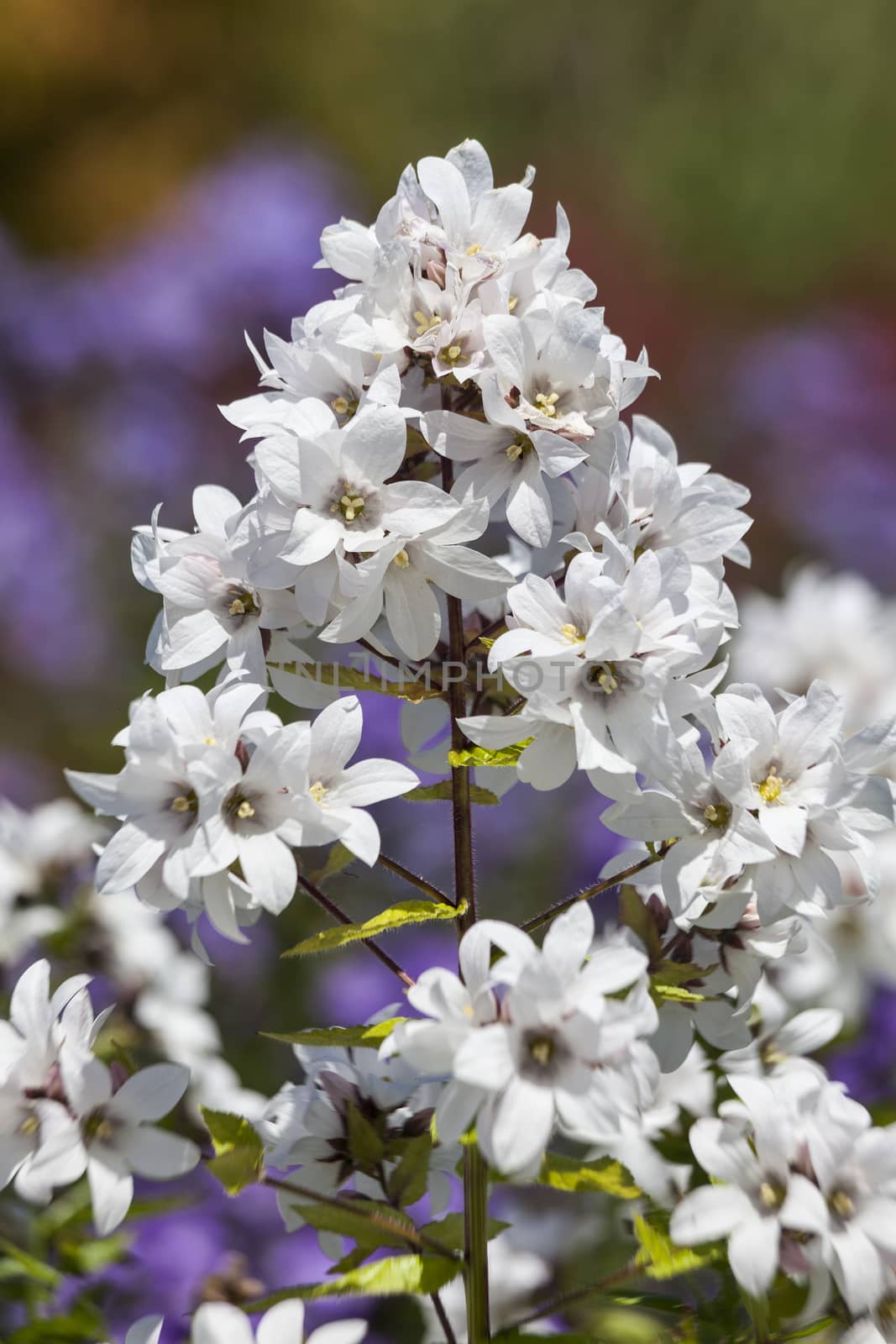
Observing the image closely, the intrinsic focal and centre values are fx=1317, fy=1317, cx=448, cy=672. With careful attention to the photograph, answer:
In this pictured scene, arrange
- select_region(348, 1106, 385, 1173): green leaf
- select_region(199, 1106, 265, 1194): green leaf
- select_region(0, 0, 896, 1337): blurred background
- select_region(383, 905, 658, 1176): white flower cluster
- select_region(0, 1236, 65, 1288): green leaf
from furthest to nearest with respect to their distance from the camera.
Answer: select_region(0, 0, 896, 1337): blurred background → select_region(0, 1236, 65, 1288): green leaf → select_region(348, 1106, 385, 1173): green leaf → select_region(199, 1106, 265, 1194): green leaf → select_region(383, 905, 658, 1176): white flower cluster

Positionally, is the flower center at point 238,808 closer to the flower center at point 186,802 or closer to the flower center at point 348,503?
the flower center at point 186,802

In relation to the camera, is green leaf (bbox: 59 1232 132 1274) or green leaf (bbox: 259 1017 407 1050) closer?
green leaf (bbox: 259 1017 407 1050)

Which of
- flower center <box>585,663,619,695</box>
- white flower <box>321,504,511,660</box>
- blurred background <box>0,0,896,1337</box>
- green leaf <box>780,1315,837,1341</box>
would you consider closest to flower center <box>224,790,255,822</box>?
white flower <box>321,504,511,660</box>

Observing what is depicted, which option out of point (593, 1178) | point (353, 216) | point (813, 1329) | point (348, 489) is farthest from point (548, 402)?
point (353, 216)

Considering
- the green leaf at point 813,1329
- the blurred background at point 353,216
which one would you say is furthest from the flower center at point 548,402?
the blurred background at point 353,216

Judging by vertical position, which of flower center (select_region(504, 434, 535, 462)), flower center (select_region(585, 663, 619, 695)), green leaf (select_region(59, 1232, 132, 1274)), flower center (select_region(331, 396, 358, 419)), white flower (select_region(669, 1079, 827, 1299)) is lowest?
green leaf (select_region(59, 1232, 132, 1274))

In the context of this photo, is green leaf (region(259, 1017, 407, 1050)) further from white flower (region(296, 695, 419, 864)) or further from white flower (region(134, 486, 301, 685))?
white flower (region(134, 486, 301, 685))

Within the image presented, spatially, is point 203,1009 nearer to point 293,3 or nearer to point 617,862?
point 617,862
